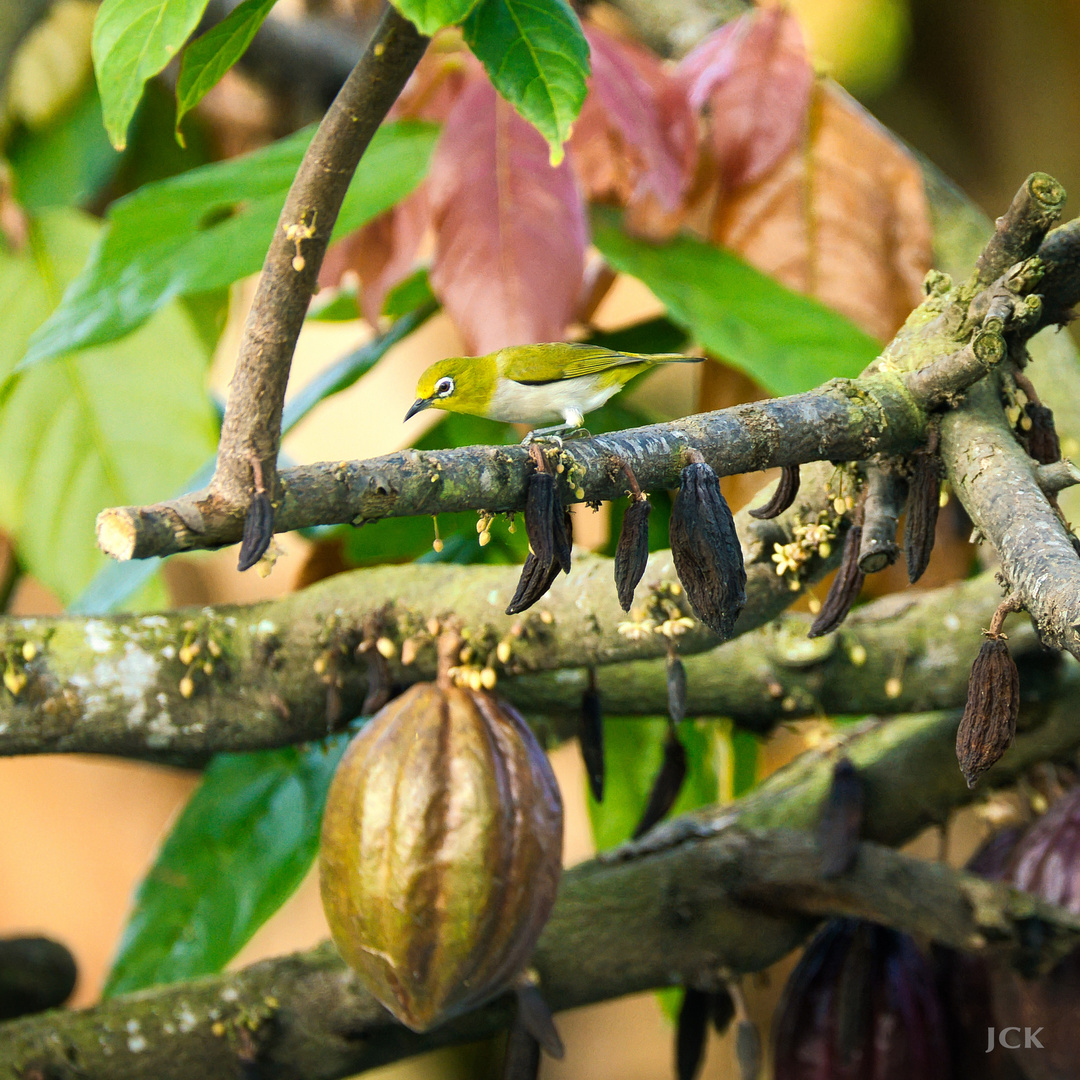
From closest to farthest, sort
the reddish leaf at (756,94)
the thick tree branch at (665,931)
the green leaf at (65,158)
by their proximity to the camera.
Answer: the thick tree branch at (665,931) < the reddish leaf at (756,94) < the green leaf at (65,158)

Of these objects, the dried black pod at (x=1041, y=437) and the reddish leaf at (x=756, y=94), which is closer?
the dried black pod at (x=1041, y=437)

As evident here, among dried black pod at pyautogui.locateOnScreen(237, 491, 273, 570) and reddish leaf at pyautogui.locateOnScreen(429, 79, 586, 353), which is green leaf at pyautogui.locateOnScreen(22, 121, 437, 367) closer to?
reddish leaf at pyautogui.locateOnScreen(429, 79, 586, 353)

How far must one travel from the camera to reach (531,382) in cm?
53

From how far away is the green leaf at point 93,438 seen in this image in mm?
1308

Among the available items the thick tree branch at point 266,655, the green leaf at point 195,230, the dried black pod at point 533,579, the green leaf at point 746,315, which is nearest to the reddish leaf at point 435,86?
the green leaf at point 195,230

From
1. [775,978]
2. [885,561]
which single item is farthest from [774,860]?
[775,978]

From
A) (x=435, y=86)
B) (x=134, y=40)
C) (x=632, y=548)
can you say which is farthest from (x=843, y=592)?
(x=435, y=86)

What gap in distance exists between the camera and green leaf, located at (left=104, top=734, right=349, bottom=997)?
1.01 metres

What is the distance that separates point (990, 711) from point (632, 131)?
760 mm

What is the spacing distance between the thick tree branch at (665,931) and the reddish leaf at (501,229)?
0.46 m

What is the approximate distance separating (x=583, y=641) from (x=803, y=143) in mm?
720

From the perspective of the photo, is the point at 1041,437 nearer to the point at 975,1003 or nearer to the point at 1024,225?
the point at 1024,225

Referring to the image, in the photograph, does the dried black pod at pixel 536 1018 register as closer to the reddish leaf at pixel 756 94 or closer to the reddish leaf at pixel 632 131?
the reddish leaf at pixel 632 131

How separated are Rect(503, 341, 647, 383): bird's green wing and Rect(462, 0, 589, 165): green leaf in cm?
13
